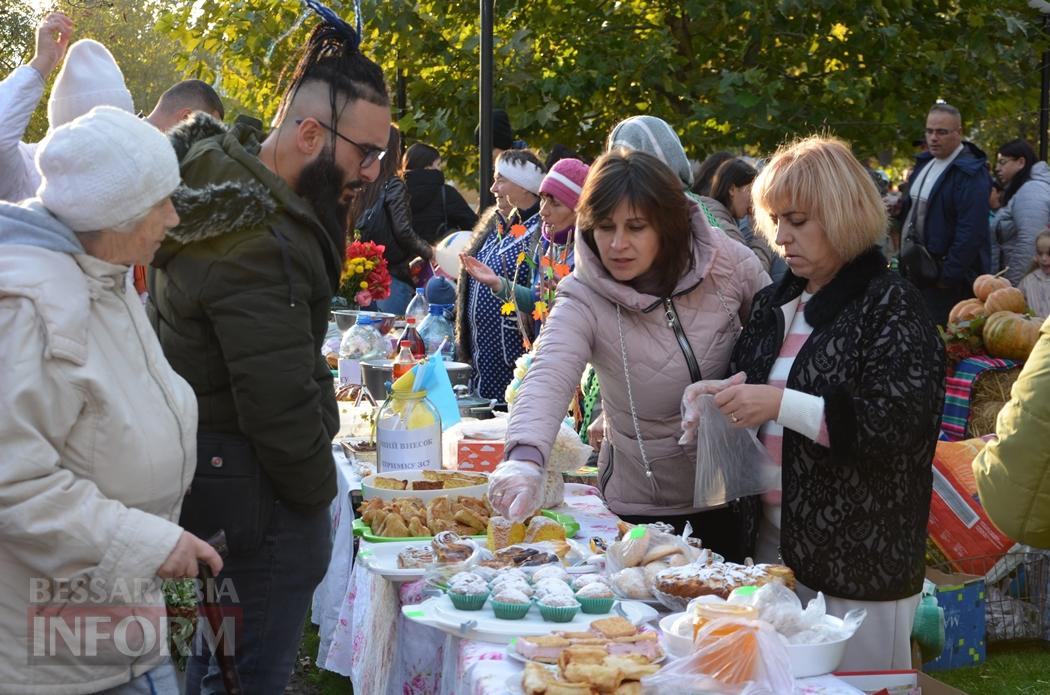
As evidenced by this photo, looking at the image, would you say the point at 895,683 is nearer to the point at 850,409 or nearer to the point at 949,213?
the point at 850,409

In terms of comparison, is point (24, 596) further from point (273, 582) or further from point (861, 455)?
point (861, 455)

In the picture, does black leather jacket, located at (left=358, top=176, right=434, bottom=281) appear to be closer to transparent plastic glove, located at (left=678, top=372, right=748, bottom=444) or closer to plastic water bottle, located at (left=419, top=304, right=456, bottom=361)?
plastic water bottle, located at (left=419, top=304, right=456, bottom=361)

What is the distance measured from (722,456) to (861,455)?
12.1 inches

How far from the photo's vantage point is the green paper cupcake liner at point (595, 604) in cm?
224

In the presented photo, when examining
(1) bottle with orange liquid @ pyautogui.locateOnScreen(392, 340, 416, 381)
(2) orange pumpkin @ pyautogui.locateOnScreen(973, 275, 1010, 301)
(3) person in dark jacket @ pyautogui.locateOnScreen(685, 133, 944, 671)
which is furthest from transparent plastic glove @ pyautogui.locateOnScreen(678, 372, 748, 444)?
(2) orange pumpkin @ pyautogui.locateOnScreen(973, 275, 1010, 301)

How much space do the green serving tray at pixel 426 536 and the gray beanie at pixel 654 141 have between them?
4.40 feet

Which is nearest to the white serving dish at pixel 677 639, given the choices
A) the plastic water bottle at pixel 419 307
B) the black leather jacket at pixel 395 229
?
the plastic water bottle at pixel 419 307

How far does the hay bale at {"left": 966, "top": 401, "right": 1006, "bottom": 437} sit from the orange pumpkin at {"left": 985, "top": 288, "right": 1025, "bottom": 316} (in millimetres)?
548

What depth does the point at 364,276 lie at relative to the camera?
6.16 metres

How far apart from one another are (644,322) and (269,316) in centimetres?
102

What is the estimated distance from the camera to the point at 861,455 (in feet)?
8.42

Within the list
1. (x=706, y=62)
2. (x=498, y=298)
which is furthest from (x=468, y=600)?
(x=706, y=62)

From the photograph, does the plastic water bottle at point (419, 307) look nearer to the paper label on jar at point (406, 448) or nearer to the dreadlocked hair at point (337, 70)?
the paper label on jar at point (406, 448)

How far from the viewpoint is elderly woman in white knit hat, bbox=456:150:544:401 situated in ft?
17.4
